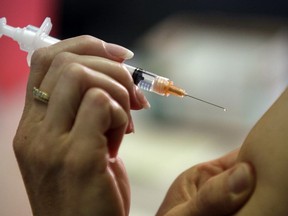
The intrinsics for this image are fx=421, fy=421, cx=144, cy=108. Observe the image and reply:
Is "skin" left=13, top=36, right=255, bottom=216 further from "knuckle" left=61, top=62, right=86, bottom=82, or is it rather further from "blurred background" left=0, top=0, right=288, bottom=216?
"blurred background" left=0, top=0, right=288, bottom=216

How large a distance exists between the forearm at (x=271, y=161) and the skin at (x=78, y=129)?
4 centimetres

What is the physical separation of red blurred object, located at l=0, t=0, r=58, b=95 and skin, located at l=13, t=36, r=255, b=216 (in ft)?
2.31

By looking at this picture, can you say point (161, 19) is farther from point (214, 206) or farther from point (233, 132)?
point (214, 206)

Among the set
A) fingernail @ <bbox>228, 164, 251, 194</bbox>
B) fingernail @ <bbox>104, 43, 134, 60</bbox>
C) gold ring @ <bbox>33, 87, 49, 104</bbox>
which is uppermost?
fingernail @ <bbox>104, 43, 134, 60</bbox>

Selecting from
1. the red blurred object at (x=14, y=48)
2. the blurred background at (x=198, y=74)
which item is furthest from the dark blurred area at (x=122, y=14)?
the red blurred object at (x=14, y=48)

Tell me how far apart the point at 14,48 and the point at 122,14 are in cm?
55

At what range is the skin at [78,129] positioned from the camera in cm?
63

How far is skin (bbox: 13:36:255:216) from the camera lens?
626 millimetres

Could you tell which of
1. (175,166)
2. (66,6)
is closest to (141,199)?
(175,166)

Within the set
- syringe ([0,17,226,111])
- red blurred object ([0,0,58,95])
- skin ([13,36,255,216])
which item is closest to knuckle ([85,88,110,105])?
skin ([13,36,255,216])

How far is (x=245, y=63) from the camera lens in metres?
1.65

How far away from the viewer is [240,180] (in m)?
0.53

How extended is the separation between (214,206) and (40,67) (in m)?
0.37

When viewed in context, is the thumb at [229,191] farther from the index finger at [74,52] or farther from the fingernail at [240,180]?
the index finger at [74,52]
